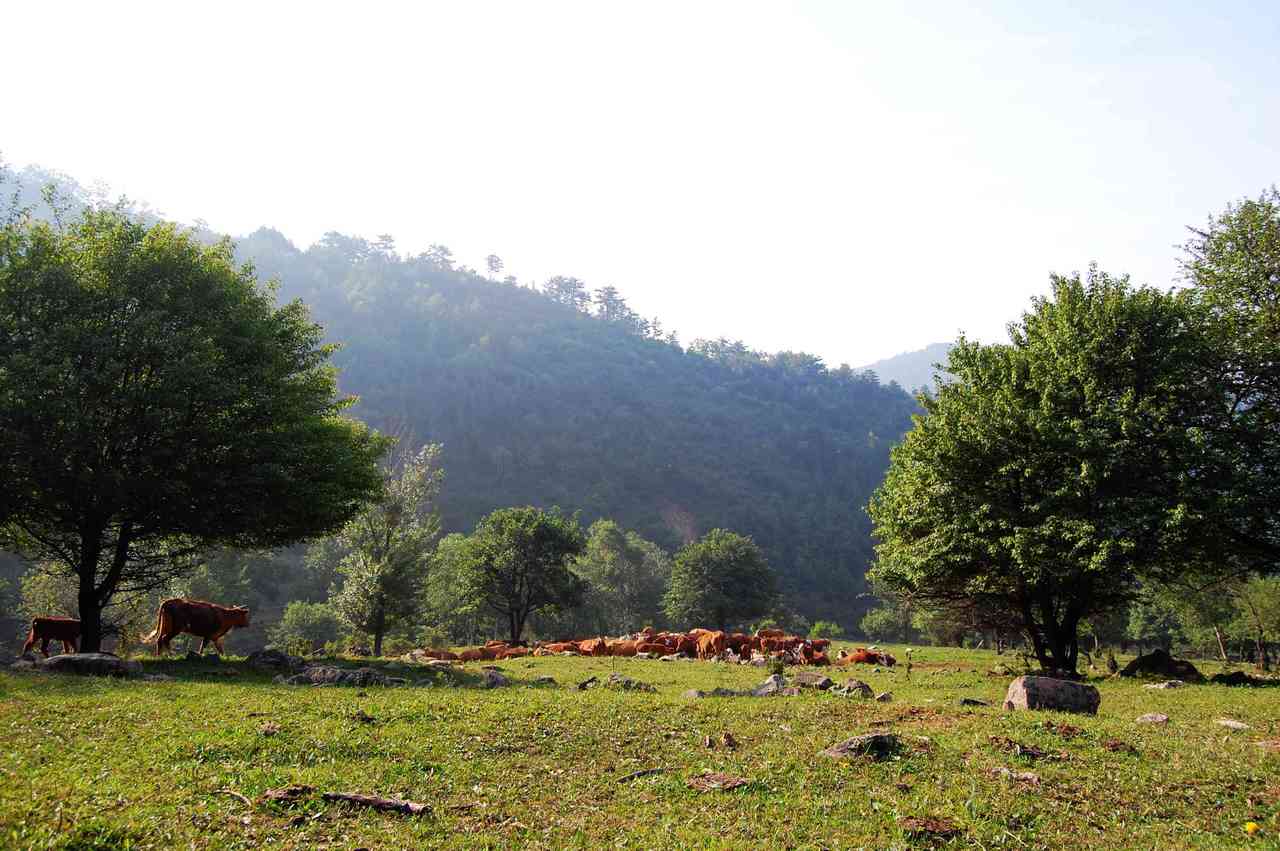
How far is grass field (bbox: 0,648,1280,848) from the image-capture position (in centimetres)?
788

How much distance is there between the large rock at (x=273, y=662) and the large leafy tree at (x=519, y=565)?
34.4m

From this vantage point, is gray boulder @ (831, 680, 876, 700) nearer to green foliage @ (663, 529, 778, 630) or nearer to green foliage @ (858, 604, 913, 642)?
green foliage @ (663, 529, 778, 630)

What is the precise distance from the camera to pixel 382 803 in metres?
8.48

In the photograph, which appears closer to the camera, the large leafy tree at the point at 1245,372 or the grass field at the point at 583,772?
the grass field at the point at 583,772

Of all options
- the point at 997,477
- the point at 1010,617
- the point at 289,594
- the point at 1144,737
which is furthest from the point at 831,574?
the point at 1144,737

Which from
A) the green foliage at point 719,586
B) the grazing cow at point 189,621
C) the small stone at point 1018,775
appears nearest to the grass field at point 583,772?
the small stone at point 1018,775

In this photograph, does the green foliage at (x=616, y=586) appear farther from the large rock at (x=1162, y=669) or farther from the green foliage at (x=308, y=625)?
the large rock at (x=1162, y=669)

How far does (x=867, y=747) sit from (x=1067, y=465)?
17.0 metres

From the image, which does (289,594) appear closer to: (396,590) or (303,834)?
(396,590)

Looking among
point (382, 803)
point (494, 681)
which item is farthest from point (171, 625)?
point (382, 803)

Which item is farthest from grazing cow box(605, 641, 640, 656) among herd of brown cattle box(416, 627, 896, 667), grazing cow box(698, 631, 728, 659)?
grazing cow box(698, 631, 728, 659)

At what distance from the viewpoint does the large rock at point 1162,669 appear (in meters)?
26.4

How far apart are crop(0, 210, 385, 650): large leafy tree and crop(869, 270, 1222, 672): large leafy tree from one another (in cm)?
2202

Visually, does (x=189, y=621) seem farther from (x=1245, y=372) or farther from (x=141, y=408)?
(x=1245, y=372)
